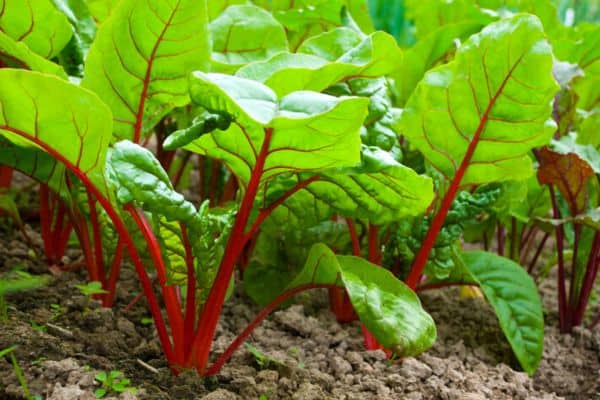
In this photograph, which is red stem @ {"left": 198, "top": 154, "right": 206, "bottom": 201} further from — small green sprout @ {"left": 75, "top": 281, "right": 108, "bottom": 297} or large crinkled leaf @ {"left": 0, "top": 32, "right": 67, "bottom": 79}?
large crinkled leaf @ {"left": 0, "top": 32, "right": 67, "bottom": 79}

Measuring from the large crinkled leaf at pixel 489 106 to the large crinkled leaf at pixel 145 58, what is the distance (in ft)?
1.37

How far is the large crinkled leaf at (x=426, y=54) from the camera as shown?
1769 millimetres

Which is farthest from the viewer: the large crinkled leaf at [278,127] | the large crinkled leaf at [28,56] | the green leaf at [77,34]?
the green leaf at [77,34]

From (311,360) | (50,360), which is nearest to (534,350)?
(311,360)

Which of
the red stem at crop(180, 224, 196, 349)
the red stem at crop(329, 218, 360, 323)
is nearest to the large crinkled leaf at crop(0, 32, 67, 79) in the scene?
the red stem at crop(180, 224, 196, 349)

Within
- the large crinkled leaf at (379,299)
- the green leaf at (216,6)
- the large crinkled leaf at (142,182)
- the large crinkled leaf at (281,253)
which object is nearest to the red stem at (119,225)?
the large crinkled leaf at (142,182)

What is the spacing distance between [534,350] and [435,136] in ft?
1.75

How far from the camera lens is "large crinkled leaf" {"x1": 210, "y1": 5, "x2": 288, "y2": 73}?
1.58 meters

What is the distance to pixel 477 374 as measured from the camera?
1462 mm

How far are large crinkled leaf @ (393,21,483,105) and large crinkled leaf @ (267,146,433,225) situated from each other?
1.79 feet

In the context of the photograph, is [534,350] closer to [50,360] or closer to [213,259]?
[213,259]

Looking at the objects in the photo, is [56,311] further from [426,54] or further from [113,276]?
[426,54]

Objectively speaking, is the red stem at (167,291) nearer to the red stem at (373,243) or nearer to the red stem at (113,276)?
the red stem at (113,276)

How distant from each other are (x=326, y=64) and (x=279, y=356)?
0.61 metres
